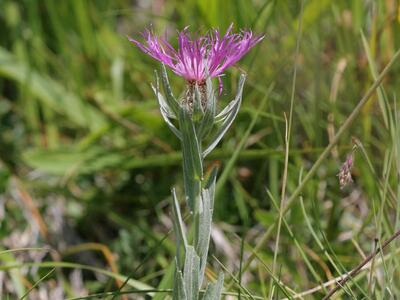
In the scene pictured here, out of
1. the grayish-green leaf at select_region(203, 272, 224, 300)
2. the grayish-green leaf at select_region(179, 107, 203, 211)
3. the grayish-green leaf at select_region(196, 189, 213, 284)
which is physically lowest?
the grayish-green leaf at select_region(203, 272, 224, 300)

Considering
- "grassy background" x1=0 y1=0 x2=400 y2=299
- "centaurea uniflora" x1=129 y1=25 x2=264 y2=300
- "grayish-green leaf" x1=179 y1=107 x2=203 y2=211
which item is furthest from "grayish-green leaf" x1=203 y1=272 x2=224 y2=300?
"grassy background" x1=0 y1=0 x2=400 y2=299

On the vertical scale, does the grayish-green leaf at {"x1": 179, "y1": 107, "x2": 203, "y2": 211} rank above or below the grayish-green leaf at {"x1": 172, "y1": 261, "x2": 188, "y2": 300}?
above

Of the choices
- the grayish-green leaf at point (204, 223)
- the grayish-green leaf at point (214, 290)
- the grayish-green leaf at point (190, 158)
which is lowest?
the grayish-green leaf at point (214, 290)

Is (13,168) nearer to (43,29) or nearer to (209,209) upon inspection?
(43,29)

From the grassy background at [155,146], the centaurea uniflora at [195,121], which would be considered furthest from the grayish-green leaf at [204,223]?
the grassy background at [155,146]

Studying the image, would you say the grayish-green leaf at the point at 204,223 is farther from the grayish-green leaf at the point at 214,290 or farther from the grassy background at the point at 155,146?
the grassy background at the point at 155,146

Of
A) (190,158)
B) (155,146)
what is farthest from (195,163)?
(155,146)

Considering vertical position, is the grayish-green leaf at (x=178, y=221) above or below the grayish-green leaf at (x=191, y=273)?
above

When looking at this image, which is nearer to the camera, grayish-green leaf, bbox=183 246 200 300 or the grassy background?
grayish-green leaf, bbox=183 246 200 300

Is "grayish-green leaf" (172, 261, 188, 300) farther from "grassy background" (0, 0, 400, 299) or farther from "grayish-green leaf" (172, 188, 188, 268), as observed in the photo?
"grassy background" (0, 0, 400, 299)
